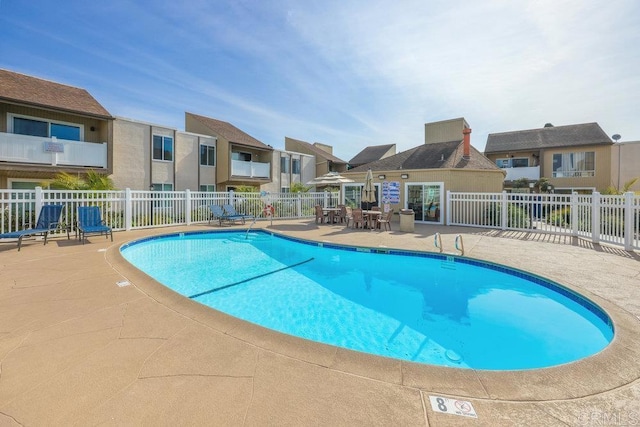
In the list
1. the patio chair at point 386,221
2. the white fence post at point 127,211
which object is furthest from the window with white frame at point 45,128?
the patio chair at point 386,221

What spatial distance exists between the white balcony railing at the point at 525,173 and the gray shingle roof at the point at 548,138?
6.27 feet

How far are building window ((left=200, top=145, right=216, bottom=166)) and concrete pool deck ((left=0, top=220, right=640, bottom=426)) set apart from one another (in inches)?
699

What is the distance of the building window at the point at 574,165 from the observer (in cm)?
2386

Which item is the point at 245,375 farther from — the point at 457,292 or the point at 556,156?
the point at 556,156

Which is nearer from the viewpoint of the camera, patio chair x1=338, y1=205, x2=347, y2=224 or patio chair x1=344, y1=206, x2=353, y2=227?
patio chair x1=344, y1=206, x2=353, y2=227

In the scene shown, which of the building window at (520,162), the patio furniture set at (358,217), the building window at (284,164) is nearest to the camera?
the patio furniture set at (358,217)

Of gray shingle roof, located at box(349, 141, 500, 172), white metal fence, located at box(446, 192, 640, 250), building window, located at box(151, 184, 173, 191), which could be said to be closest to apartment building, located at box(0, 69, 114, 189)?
building window, located at box(151, 184, 173, 191)

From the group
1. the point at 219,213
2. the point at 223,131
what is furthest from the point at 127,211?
the point at 223,131

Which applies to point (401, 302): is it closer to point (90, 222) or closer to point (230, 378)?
point (230, 378)

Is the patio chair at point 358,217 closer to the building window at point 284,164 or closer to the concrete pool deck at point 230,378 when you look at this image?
the concrete pool deck at point 230,378

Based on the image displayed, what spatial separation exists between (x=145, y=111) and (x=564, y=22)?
20801 mm

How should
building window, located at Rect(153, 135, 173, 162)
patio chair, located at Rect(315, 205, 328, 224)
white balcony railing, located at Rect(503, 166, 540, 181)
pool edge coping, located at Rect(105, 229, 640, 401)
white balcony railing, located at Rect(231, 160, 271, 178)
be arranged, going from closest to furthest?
pool edge coping, located at Rect(105, 229, 640, 401) → patio chair, located at Rect(315, 205, 328, 224) → building window, located at Rect(153, 135, 173, 162) → white balcony railing, located at Rect(231, 160, 271, 178) → white balcony railing, located at Rect(503, 166, 540, 181)

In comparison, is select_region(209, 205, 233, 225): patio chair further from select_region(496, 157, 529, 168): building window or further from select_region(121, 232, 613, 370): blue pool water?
select_region(496, 157, 529, 168): building window

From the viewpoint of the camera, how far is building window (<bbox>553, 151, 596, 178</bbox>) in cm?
2386
